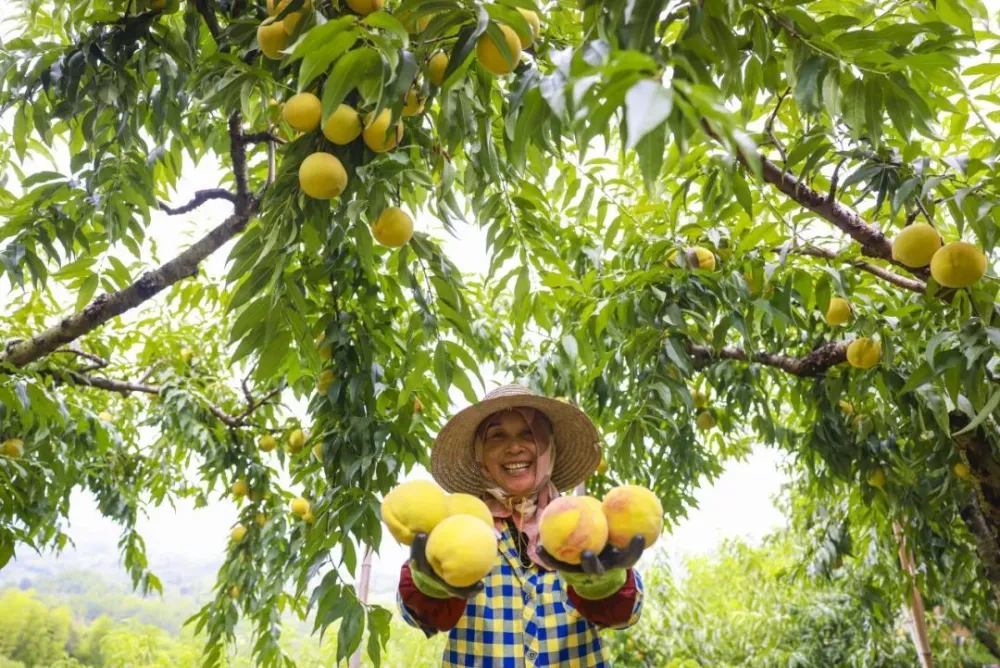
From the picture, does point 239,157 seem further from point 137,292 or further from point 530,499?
point 530,499

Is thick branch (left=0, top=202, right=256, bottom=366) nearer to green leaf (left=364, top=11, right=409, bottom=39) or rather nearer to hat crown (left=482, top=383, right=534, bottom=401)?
hat crown (left=482, top=383, right=534, bottom=401)

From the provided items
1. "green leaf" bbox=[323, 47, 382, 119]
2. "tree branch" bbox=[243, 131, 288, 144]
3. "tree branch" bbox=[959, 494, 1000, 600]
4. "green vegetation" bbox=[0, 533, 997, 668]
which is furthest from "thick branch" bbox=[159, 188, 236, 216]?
"green vegetation" bbox=[0, 533, 997, 668]

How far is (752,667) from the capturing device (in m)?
6.05

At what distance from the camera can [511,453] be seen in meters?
1.48

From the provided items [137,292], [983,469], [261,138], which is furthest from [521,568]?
[983,469]

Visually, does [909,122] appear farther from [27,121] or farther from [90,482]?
[90,482]

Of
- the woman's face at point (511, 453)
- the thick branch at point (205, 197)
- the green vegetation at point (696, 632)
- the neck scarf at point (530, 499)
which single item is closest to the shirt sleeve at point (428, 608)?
the neck scarf at point (530, 499)

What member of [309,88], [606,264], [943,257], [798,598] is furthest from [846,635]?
[309,88]

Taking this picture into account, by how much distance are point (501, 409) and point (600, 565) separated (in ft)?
2.28

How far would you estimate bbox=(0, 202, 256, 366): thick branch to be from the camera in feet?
7.17

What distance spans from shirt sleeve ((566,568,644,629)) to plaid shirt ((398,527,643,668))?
0.45ft

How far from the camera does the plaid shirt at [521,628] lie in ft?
4.21

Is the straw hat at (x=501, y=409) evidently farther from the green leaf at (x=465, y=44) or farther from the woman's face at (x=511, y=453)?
the green leaf at (x=465, y=44)

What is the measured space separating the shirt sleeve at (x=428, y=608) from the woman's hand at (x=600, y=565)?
35 cm
